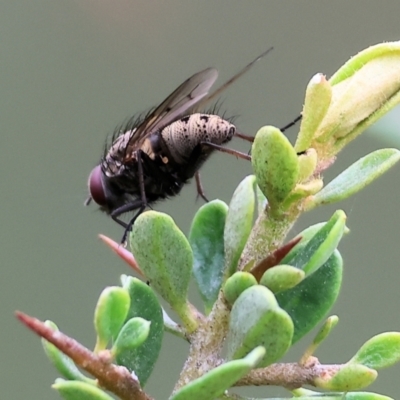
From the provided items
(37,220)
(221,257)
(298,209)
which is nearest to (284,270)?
(298,209)

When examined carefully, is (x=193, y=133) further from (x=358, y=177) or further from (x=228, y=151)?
(x=358, y=177)

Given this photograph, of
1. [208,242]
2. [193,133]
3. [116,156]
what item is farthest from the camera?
[116,156]

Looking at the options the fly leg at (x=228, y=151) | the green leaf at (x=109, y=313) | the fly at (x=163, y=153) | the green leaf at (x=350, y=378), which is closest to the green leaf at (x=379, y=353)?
the green leaf at (x=350, y=378)

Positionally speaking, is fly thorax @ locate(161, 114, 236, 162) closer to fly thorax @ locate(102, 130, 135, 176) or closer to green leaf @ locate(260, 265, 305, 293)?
fly thorax @ locate(102, 130, 135, 176)

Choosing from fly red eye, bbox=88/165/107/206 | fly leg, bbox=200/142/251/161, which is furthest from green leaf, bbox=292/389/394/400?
fly red eye, bbox=88/165/107/206

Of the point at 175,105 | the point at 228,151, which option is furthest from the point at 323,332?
the point at 175,105

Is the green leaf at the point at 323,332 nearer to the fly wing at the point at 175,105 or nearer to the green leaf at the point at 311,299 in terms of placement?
the green leaf at the point at 311,299

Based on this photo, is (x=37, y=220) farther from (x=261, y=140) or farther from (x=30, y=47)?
(x=261, y=140)
